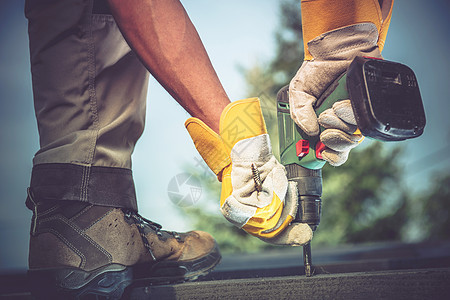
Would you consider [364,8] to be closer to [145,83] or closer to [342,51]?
[342,51]

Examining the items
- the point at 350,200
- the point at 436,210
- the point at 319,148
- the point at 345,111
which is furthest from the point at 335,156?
the point at 436,210

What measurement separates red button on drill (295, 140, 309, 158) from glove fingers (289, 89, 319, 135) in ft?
0.28

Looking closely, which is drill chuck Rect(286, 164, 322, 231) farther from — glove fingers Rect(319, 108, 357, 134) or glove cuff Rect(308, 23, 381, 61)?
glove cuff Rect(308, 23, 381, 61)

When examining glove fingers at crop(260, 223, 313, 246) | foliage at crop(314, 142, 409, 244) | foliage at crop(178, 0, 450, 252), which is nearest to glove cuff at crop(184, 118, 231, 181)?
glove fingers at crop(260, 223, 313, 246)

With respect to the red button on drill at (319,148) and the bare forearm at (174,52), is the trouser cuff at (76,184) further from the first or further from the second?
the red button on drill at (319,148)

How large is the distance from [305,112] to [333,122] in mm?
101

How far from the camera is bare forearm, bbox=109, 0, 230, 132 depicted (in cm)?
87

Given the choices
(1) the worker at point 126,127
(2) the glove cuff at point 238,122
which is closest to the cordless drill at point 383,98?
(1) the worker at point 126,127

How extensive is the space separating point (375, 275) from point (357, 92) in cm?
41

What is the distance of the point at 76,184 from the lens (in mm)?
953

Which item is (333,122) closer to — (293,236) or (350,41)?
Answer: (350,41)

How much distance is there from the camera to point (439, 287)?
0.73m

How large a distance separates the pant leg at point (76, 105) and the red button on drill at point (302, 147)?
0.53 m

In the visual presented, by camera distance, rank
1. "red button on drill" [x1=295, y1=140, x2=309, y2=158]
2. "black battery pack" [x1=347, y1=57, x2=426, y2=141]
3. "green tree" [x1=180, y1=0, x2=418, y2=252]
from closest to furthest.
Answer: "black battery pack" [x1=347, y1=57, x2=426, y2=141], "red button on drill" [x1=295, y1=140, x2=309, y2=158], "green tree" [x1=180, y1=0, x2=418, y2=252]
